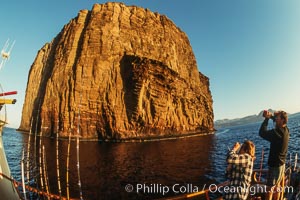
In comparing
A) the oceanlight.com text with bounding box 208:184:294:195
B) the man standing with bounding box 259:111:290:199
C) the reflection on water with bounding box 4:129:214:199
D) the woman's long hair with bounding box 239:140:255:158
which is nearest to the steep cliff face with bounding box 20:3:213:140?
the reflection on water with bounding box 4:129:214:199

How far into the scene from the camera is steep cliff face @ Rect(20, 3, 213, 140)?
6556 cm

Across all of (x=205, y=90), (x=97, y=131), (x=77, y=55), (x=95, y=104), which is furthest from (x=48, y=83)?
(x=205, y=90)

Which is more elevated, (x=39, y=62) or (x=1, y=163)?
(x=39, y=62)

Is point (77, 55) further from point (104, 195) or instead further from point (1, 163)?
point (1, 163)

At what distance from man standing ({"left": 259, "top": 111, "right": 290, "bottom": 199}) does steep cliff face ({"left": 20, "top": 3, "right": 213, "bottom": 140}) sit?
56.5 meters

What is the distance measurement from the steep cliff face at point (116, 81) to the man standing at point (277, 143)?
56.5 metres

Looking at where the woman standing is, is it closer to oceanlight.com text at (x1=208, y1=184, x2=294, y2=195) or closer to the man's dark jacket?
oceanlight.com text at (x1=208, y1=184, x2=294, y2=195)

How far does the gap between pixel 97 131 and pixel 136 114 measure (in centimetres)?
1118

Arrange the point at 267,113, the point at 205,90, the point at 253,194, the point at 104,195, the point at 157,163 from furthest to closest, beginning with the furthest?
the point at 205,90 < the point at 157,163 < the point at 104,195 < the point at 253,194 < the point at 267,113

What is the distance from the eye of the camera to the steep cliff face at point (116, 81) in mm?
65562

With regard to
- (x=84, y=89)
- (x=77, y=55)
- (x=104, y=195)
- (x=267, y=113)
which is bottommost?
(x=104, y=195)

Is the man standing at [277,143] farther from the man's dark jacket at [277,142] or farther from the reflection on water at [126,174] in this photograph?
the reflection on water at [126,174]

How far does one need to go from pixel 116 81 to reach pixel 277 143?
65108 millimetres

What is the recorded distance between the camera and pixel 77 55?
74.1m
